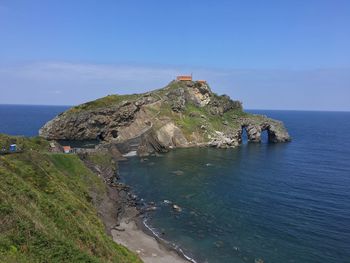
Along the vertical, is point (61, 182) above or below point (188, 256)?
above

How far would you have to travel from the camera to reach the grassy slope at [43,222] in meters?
29.3

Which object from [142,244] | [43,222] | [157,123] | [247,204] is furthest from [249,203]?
[157,123]

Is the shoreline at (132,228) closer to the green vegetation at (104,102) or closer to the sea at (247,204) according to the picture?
the sea at (247,204)

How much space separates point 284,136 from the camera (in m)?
168

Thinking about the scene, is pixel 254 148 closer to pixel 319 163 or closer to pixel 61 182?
pixel 319 163

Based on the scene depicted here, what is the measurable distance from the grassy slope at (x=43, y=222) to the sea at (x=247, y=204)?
16251 mm

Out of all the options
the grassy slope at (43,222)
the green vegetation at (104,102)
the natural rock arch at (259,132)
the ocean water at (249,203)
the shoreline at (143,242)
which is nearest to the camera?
the grassy slope at (43,222)

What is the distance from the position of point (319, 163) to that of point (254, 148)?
115 ft

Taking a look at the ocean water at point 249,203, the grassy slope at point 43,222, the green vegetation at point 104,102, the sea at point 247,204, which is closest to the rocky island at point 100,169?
the grassy slope at point 43,222

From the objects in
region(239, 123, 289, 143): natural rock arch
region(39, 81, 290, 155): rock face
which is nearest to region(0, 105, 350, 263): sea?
region(39, 81, 290, 155): rock face

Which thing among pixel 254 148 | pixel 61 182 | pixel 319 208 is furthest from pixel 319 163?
pixel 61 182

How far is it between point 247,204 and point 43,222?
4781 cm

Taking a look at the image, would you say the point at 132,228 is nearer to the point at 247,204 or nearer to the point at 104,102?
the point at 247,204

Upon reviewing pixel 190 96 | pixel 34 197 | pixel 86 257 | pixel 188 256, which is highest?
pixel 190 96
